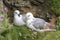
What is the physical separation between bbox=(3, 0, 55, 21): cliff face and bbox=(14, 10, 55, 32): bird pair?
1.55 ft

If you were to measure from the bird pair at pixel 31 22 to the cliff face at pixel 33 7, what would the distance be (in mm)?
471

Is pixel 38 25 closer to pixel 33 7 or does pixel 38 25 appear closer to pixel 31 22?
pixel 31 22

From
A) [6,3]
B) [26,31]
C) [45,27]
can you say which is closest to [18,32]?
[26,31]

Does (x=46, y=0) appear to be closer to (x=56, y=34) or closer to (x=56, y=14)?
(x=56, y=14)

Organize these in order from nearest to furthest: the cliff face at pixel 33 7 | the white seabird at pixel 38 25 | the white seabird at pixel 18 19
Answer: the white seabird at pixel 38 25
the white seabird at pixel 18 19
the cliff face at pixel 33 7

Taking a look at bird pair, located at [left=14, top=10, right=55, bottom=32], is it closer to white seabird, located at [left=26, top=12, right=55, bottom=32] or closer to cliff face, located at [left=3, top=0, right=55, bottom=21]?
white seabird, located at [left=26, top=12, right=55, bottom=32]

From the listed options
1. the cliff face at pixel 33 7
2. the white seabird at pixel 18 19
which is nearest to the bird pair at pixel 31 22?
the white seabird at pixel 18 19

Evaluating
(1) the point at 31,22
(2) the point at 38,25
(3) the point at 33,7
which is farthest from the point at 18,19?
(3) the point at 33,7

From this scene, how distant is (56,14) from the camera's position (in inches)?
289

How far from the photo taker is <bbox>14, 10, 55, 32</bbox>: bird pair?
20.2 feet

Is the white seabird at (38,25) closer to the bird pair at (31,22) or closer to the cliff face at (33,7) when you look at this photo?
the bird pair at (31,22)

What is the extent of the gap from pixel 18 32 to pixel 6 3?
134 centimetres

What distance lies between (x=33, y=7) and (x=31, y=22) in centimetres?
117

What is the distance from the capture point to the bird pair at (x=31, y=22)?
6.14 m
